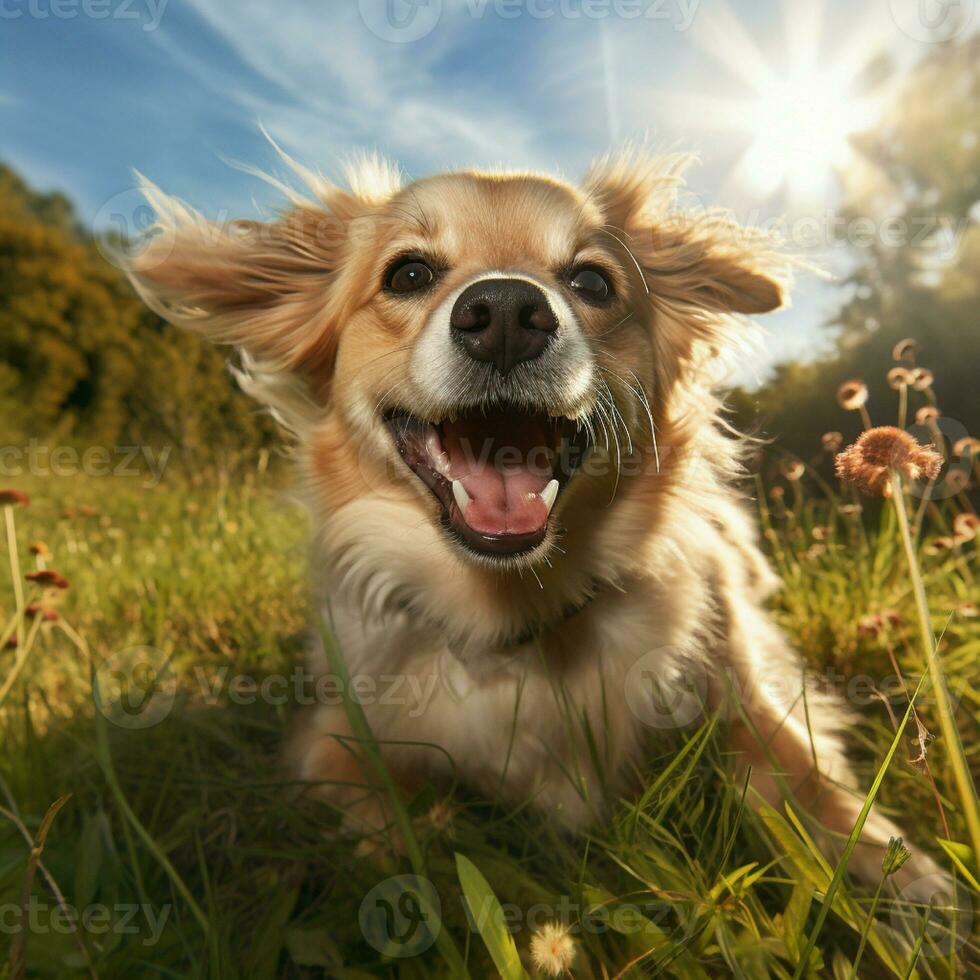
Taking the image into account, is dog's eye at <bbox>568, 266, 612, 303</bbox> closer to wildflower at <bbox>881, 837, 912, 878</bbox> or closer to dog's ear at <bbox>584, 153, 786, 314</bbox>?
dog's ear at <bbox>584, 153, 786, 314</bbox>

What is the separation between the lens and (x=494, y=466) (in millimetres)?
2012

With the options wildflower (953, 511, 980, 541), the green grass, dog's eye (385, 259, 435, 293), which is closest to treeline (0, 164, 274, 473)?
the green grass

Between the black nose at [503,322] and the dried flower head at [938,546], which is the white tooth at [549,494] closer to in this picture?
the black nose at [503,322]

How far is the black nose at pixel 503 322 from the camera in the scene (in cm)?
181

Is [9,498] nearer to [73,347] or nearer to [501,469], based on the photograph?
[501,469]

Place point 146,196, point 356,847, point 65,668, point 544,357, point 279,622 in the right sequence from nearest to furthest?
point 356,847 < point 544,357 < point 146,196 < point 65,668 < point 279,622

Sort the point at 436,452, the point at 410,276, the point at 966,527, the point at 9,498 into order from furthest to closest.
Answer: the point at 966,527
the point at 410,276
the point at 436,452
the point at 9,498

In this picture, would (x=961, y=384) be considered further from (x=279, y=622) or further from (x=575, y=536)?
(x=279, y=622)

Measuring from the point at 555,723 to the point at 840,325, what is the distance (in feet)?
9.54

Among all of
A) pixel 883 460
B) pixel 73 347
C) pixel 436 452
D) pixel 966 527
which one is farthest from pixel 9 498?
pixel 73 347

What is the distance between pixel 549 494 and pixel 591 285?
68cm

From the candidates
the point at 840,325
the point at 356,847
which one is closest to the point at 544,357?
the point at 356,847

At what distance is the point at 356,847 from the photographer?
1736mm

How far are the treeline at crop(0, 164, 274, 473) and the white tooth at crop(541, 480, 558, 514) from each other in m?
6.06
